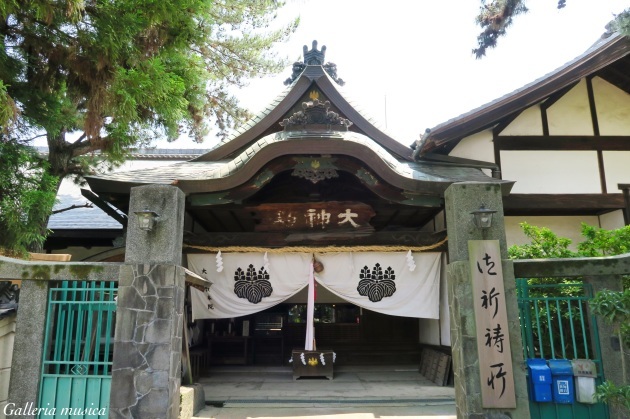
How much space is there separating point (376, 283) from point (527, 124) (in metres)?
4.57

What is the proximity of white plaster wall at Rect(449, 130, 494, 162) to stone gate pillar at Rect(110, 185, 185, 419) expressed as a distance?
20.2 feet

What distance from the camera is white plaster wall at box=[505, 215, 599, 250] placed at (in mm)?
9156

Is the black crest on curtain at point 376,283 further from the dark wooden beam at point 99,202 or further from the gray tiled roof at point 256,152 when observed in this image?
the dark wooden beam at point 99,202

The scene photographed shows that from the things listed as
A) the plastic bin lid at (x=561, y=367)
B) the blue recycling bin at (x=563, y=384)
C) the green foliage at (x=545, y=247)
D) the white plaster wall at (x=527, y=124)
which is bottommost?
the blue recycling bin at (x=563, y=384)

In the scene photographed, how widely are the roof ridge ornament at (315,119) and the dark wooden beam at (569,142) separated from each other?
360 centimetres

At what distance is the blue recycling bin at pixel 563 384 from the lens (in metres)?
5.22

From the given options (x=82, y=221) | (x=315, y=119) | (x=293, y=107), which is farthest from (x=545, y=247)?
(x=82, y=221)


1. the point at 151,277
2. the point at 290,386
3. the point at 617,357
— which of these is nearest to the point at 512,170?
the point at 617,357

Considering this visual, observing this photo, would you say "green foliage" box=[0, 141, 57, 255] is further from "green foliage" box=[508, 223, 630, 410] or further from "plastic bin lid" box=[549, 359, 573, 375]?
"plastic bin lid" box=[549, 359, 573, 375]

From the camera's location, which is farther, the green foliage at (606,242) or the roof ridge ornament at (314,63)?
the roof ridge ornament at (314,63)

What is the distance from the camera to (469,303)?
17.6 ft

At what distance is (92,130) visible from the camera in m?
6.77

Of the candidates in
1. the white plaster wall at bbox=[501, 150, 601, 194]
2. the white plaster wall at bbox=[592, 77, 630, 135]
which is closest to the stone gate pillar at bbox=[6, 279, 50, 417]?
the white plaster wall at bbox=[501, 150, 601, 194]

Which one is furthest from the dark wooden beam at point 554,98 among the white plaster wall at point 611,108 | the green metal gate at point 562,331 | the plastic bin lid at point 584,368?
the plastic bin lid at point 584,368
